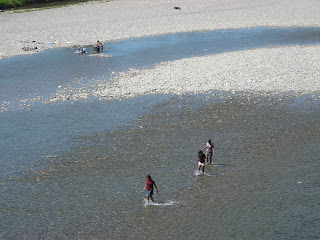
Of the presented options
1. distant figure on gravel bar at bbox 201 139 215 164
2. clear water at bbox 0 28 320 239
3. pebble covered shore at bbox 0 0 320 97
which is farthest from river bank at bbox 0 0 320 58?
distant figure on gravel bar at bbox 201 139 215 164

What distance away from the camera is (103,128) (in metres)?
32.7

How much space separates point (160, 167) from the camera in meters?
26.6

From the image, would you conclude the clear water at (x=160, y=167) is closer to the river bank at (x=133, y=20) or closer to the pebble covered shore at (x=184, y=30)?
the pebble covered shore at (x=184, y=30)

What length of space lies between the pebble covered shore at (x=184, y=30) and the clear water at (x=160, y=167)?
3387 mm

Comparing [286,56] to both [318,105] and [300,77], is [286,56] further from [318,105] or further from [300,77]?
[318,105]

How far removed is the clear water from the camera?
2098 cm

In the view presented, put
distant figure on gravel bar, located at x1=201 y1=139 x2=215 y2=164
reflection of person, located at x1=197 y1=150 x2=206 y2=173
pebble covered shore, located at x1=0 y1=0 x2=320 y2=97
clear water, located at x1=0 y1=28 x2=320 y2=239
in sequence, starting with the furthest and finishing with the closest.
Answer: pebble covered shore, located at x1=0 y1=0 x2=320 y2=97, distant figure on gravel bar, located at x1=201 y1=139 x2=215 y2=164, reflection of person, located at x1=197 y1=150 x2=206 y2=173, clear water, located at x1=0 y1=28 x2=320 y2=239

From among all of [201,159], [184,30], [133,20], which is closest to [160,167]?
[201,159]

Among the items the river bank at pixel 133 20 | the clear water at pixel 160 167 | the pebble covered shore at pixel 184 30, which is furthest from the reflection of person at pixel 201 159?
the river bank at pixel 133 20

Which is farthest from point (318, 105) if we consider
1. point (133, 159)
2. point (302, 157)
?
point (133, 159)

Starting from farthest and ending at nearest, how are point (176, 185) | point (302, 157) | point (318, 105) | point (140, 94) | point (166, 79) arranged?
point (166, 79) < point (140, 94) < point (318, 105) < point (302, 157) < point (176, 185)

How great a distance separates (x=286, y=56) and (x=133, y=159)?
89.1ft

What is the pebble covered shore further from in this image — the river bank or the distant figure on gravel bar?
the distant figure on gravel bar

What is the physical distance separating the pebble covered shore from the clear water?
3387mm
